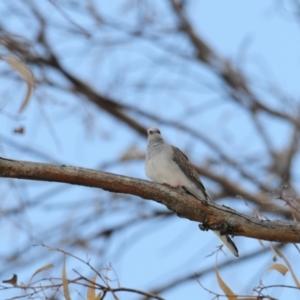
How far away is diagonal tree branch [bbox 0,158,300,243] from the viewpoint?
2.71 m

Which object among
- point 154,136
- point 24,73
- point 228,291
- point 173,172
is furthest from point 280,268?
point 154,136

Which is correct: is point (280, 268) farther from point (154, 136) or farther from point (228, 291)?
point (154, 136)

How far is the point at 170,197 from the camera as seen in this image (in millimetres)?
2811

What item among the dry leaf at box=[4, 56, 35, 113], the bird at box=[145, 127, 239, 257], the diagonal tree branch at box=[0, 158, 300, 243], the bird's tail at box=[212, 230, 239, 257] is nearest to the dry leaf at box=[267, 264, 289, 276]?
the diagonal tree branch at box=[0, 158, 300, 243]

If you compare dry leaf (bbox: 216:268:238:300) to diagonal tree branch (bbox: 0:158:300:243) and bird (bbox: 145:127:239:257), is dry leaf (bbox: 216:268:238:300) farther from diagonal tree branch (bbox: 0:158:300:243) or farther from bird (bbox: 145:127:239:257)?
bird (bbox: 145:127:239:257)

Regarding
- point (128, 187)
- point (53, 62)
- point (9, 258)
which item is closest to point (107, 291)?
point (128, 187)

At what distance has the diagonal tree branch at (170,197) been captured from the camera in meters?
2.71

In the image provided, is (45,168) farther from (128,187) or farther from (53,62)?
(53,62)

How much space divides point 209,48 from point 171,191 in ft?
16.7

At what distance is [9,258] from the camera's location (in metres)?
5.74

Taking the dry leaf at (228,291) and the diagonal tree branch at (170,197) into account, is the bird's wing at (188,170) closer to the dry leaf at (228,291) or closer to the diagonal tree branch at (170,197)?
the diagonal tree branch at (170,197)

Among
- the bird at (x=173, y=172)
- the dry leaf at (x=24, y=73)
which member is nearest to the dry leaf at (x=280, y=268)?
the bird at (x=173, y=172)

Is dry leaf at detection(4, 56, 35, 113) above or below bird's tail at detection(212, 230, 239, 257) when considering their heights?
above

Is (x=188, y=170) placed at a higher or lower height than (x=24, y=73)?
lower
